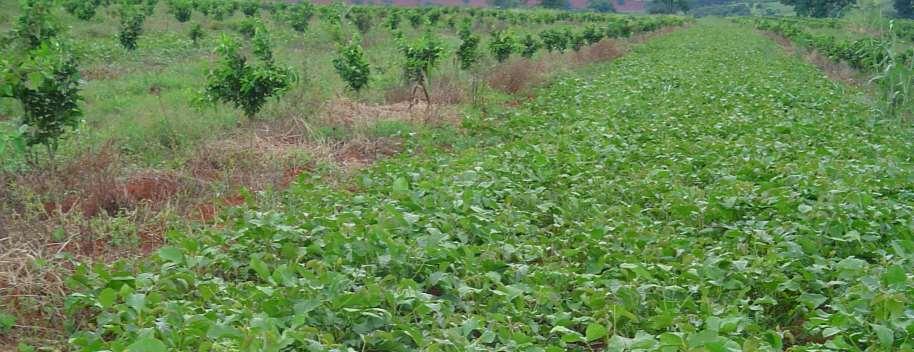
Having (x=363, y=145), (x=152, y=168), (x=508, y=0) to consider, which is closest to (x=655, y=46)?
(x=363, y=145)

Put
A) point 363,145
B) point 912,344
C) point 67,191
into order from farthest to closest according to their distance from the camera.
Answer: point 363,145 < point 67,191 < point 912,344

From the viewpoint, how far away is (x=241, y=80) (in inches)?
370

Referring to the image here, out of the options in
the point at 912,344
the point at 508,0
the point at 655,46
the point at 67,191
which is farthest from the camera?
the point at 508,0

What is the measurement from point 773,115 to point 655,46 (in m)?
20.2

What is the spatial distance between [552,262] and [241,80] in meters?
5.59

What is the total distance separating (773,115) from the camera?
36.2 ft

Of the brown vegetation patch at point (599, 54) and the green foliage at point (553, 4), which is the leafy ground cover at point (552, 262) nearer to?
the brown vegetation patch at point (599, 54)

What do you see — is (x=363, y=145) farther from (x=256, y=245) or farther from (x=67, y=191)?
(x=256, y=245)

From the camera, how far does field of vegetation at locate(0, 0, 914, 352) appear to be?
382 centimetres

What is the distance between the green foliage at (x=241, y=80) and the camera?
9.39m

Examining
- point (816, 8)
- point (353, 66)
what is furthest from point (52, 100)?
point (816, 8)

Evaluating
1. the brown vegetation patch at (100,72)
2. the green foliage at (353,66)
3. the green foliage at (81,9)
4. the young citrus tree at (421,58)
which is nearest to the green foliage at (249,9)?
the green foliage at (81,9)

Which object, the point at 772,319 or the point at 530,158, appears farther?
the point at 530,158

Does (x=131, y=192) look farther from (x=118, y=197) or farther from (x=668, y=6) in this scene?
(x=668, y=6)
